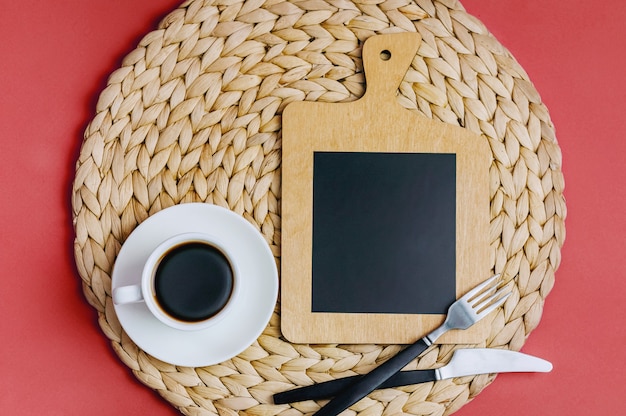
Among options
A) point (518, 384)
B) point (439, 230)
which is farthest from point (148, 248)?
point (518, 384)

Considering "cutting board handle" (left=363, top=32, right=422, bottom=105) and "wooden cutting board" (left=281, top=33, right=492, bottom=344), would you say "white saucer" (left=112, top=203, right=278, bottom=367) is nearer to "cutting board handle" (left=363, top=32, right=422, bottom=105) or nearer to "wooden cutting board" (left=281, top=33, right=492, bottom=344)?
"wooden cutting board" (left=281, top=33, right=492, bottom=344)

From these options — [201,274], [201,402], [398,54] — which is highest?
[398,54]

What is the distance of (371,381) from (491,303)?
0.46 ft

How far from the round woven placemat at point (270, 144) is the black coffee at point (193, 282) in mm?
72

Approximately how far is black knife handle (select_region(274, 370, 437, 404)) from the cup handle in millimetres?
178

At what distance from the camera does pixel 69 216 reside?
0.72 m

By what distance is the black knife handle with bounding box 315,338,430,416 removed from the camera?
646mm

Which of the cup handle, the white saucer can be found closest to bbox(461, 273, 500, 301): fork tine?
the white saucer

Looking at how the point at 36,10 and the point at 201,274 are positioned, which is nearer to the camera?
the point at 201,274

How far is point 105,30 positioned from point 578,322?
59 cm

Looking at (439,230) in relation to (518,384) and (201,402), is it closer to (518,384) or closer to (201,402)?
(518,384)

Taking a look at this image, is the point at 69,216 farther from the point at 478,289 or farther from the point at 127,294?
the point at 478,289

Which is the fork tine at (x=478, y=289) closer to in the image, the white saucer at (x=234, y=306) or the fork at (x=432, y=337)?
the fork at (x=432, y=337)

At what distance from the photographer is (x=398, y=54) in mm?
676
